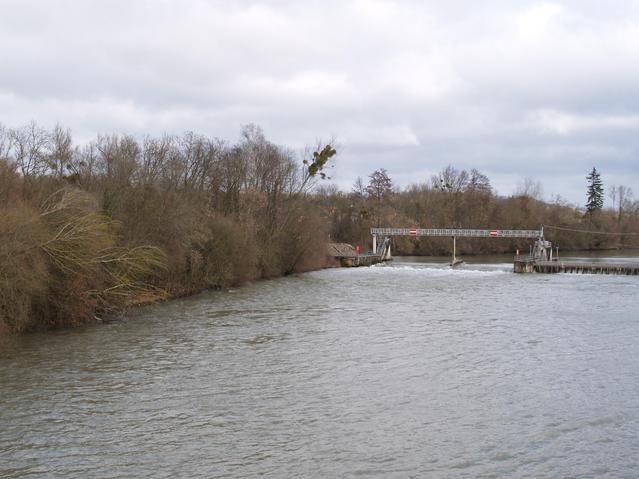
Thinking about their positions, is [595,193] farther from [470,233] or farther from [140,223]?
[140,223]

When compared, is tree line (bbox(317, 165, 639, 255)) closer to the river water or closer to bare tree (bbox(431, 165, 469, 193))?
bare tree (bbox(431, 165, 469, 193))

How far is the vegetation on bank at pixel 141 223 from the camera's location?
24.0 metres

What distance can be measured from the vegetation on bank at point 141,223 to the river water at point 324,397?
79.0 inches

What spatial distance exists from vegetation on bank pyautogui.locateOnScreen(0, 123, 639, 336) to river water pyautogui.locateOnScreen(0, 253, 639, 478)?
2.01 m

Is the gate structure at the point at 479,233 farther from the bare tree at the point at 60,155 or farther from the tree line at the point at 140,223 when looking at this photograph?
the bare tree at the point at 60,155

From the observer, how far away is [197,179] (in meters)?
52.7

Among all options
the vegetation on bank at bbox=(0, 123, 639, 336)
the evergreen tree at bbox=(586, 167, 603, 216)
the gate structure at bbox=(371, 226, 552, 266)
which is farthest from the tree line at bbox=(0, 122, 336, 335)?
the evergreen tree at bbox=(586, 167, 603, 216)

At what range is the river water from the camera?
39.2 feet

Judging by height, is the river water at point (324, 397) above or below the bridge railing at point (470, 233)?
below

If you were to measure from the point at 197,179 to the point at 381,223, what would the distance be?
51.1 meters

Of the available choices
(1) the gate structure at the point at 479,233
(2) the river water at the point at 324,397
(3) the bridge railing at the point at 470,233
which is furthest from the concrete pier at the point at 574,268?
(2) the river water at the point at 324,397

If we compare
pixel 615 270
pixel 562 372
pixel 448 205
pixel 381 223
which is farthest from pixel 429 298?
pixel 448 205

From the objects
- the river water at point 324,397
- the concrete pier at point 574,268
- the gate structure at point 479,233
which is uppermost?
the gate structure at point 479,233

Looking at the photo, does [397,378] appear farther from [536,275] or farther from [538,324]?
[536,275]
